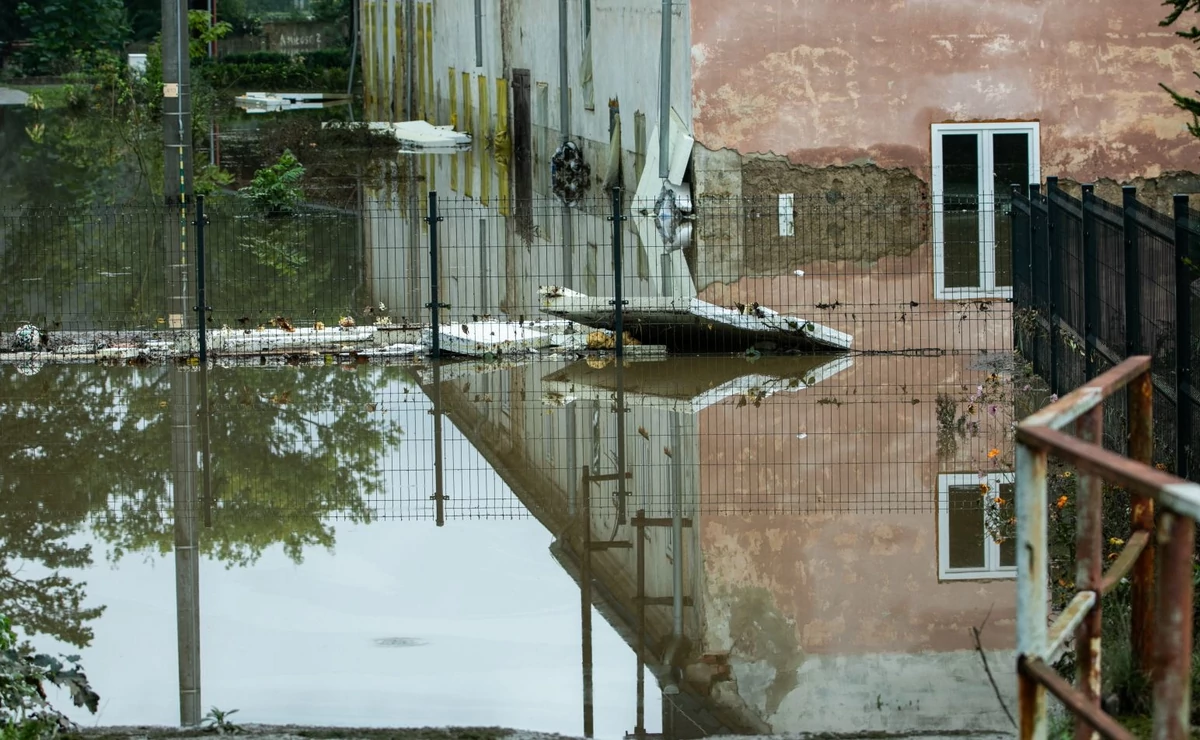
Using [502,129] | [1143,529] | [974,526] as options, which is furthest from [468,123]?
[1143,529]

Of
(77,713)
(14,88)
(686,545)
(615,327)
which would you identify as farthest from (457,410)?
(14,88)

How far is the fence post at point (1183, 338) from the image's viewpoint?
9.84m

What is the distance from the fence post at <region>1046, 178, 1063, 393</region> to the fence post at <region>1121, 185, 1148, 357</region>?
338 cm

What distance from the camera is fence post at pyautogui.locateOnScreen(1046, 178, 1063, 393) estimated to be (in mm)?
15070

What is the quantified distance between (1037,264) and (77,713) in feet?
35.3

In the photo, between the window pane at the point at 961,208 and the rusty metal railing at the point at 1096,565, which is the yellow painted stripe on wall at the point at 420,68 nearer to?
the window pane at the point at 961,208

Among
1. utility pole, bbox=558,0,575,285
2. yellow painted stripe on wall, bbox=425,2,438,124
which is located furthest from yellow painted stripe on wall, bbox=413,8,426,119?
utility pole, bbox=558,0,575,285

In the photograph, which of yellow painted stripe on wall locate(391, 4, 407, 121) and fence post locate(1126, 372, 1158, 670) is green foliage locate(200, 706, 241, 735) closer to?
fence post locate(1126, 372, 1158, 670)

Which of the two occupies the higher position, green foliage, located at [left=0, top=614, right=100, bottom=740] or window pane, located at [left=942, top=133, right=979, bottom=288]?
window pane, located at [left=942, top=133, right=979, bottom=288]

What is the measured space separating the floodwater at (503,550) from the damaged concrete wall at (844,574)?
0.08 feet

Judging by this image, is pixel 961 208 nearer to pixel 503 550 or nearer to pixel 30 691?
pixel 503 550

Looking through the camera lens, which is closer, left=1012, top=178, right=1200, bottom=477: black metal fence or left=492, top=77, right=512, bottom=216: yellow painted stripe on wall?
left=1012, top=178, right=1200, bottom=477: black metal fence

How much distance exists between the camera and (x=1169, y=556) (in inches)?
166

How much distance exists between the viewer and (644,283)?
21.1m
